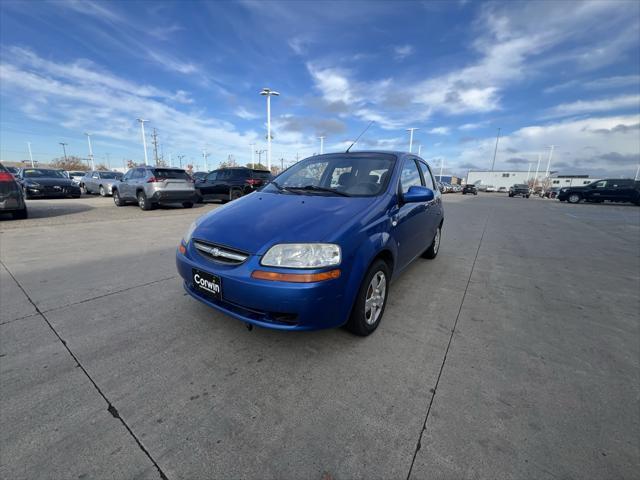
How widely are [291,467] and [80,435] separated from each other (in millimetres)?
1141

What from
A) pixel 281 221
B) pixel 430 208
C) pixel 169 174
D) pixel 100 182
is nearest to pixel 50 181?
pixel 100 182

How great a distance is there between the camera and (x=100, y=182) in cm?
1612

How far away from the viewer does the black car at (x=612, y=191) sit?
20.8m

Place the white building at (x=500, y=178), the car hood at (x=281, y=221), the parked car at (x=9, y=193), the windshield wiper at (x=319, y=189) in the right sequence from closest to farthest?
the car hood at (x=281, y=221) → the windshield wiper at (x=319, y=189) → the parked car at (x=9, y=193) → the white building at (x=500, y=178)

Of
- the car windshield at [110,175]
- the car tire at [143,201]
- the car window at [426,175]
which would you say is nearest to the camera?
the car window at [426,175]

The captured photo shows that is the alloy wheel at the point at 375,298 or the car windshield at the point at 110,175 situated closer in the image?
the alloy wheel at the point at 375,298

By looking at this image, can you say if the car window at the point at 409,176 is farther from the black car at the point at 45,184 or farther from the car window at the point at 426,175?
the black car at the point at 45,184

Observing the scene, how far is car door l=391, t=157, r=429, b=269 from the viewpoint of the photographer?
2.88 metres

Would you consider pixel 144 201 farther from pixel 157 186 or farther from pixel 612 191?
pixel 612 191

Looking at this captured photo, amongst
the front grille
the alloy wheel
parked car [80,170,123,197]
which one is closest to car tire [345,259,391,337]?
the alloy wheel

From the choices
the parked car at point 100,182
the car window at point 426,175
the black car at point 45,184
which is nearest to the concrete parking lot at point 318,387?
the car window at point 426,175

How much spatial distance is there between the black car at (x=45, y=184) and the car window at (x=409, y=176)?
15376 millimetres

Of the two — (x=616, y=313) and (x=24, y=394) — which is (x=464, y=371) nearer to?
(x=616, y=313)

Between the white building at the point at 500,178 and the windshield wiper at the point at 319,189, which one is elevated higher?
the white building at the point at 500,178
